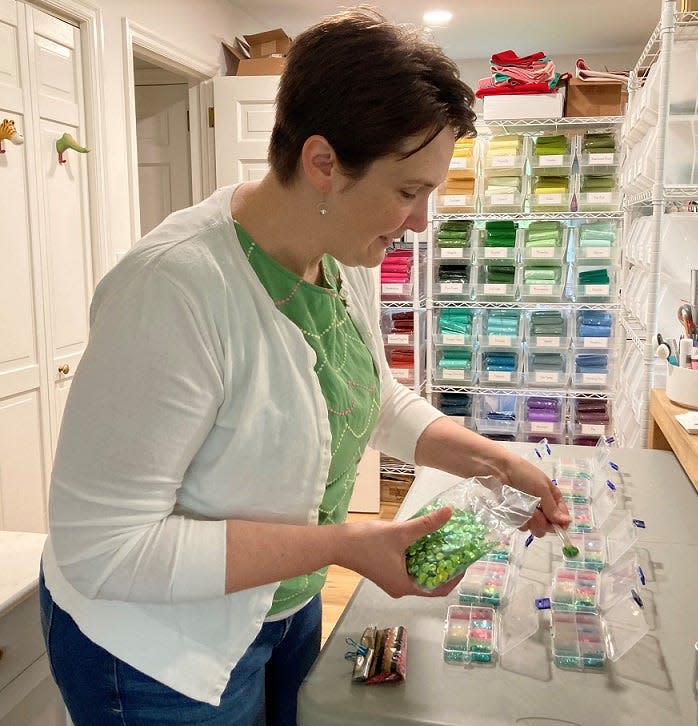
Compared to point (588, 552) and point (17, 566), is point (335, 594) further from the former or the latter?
point (588, 552)

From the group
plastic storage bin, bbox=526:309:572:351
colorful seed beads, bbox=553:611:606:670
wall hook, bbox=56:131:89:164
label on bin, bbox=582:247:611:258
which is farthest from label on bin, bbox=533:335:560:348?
colorful seed beads, bbox=553:611:606:670

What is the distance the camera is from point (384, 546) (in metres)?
0.87

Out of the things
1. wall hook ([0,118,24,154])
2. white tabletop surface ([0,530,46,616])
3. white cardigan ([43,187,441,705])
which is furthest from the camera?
wall hook ([0,118,24,154])

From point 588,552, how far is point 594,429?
287cm

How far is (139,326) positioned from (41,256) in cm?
224

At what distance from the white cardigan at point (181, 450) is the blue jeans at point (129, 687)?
0.03 metres

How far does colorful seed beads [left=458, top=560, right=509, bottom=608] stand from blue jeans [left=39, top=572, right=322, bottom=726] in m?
0.24

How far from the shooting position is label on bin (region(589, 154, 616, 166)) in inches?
142

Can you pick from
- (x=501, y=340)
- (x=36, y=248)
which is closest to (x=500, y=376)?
(x=501, y=340)

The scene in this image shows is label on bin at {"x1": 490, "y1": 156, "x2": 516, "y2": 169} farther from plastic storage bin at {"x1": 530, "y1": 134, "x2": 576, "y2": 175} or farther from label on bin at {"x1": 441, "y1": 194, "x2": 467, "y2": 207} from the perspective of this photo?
label on bin at {"x1": 441, "y1": 194, "x2": 467, "y2": 207}

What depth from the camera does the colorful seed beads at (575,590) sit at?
40.3 inches

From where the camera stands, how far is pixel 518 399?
397 cm

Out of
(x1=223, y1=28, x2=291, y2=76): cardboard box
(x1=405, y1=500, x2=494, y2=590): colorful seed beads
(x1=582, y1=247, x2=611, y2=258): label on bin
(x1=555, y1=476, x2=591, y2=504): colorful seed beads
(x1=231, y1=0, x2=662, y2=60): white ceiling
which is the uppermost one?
(x1=231, y1=0, x2=662, y2=60): white ceiling

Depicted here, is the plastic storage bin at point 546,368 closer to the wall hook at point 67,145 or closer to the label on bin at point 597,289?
the label on bin at point 597,289
